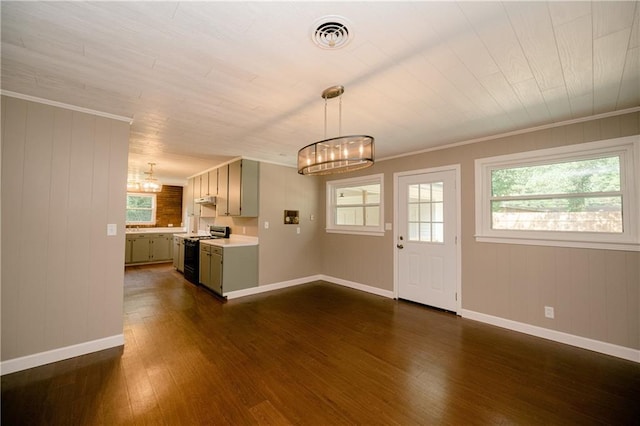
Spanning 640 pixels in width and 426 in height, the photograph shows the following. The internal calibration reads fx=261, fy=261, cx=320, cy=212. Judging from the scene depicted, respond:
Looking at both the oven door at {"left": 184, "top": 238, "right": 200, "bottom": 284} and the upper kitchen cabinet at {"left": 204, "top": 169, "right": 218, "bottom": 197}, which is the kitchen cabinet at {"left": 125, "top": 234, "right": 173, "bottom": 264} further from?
the upper kitchen cabinet at {"left": 204, "top": 169, "right": 218, "bottom": 197}

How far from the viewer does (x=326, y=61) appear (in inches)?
72.8

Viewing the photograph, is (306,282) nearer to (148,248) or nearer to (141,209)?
(148,248)

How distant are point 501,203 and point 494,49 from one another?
2368 millimetres

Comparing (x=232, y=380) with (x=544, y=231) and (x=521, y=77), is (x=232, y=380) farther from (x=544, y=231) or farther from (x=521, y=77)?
(x=544, y=231)

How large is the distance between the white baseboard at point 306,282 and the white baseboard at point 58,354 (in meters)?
1.77

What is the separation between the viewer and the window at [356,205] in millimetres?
4902

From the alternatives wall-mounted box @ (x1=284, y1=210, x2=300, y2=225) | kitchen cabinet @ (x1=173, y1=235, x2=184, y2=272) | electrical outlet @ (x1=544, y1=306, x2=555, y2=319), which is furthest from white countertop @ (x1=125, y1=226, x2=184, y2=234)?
electrical outlet @ (x1=544, y1=306, x2=555, y2=319)

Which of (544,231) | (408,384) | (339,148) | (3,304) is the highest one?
(339,148)

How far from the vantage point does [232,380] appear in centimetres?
222

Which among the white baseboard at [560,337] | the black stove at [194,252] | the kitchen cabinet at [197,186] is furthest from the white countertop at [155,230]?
the white baseboard at [560,337]

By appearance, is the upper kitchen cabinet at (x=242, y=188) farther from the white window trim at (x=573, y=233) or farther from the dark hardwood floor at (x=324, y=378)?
the white window trim at (x=573, y=233)

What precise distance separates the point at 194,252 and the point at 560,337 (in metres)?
5.93

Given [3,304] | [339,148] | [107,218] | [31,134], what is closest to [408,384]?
[339,148]

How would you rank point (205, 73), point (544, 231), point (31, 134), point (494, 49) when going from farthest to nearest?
1. point (544, 231)
2. point (31, 134)
3. point (205, 73)
4. point (494, 49)
